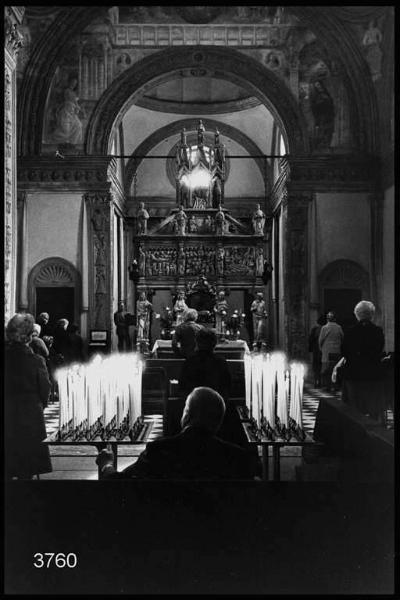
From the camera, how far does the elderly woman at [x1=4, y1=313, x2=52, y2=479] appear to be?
17.4ft

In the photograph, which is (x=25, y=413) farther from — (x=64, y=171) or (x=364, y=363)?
(x=64, y=171)

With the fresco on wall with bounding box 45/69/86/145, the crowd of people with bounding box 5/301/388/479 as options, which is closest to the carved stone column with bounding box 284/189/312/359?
the fresco on wall with bounding box 45/69/86/145

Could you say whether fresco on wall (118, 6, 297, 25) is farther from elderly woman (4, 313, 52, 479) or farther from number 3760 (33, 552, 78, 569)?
number 3760 (33, 552, 78, 569)

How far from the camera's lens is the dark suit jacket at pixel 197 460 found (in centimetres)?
350

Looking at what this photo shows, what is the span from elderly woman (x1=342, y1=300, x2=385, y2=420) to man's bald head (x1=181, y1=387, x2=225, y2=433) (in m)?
3.80

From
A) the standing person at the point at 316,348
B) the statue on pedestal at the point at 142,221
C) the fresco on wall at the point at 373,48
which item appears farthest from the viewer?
the statue on pedestal at the point at 142,221

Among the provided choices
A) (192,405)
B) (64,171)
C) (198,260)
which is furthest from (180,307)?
(192,405)

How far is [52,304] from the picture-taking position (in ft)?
62.8

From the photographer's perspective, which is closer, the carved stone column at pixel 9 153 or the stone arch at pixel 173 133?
the carved stone column at pixel 9 153

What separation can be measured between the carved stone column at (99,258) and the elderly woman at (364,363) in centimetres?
1254

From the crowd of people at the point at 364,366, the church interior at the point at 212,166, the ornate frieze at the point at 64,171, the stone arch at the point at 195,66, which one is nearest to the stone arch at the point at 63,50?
the church interior at the point at 212,166

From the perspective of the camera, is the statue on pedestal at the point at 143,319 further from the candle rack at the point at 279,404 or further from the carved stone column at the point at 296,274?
the candle rack at the point at 279,404

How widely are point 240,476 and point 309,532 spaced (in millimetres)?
431

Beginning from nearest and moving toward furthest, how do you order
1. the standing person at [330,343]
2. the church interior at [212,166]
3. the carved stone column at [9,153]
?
the carved stone column at [9,153], the standing person at [330,343], the church interior at [212,166]
